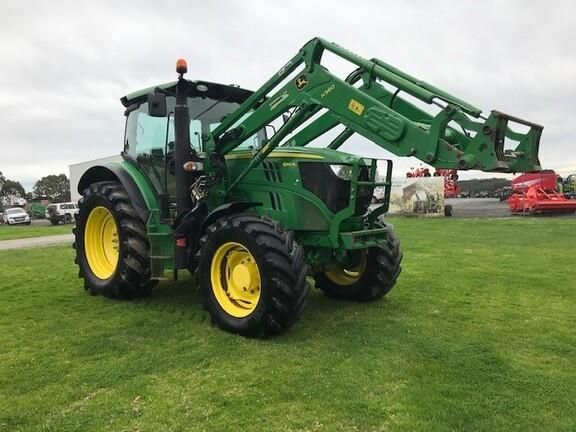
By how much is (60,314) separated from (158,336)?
1.71 m

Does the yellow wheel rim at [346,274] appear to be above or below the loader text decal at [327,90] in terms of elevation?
below

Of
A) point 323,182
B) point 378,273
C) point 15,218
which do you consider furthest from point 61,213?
point 323,182

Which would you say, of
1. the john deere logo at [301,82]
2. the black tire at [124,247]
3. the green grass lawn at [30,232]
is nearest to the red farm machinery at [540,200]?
the john deere logo at [301,82]

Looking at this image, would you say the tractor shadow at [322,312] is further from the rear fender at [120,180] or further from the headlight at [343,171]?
the headlight at [343,171]

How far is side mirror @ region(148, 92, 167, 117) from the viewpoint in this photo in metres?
5.73

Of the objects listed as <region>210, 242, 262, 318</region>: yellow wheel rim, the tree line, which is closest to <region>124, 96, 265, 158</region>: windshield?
<region>210, 242, 262, 318</region>: yellow wheel rim

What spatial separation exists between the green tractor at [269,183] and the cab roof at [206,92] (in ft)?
0.06

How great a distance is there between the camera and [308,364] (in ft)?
14.5

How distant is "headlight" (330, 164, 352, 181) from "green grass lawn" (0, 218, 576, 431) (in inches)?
63.7

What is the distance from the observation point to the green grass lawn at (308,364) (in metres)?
3.47

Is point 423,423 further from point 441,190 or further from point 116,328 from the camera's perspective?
point 441,190

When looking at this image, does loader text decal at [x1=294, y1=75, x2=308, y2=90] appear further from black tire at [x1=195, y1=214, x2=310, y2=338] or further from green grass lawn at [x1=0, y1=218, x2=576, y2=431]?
green grass lawn at [x1=0, y1=218, x2=576, y2=431]

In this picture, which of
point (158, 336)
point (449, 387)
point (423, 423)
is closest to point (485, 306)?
point (449, 387)

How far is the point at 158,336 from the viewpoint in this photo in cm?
527
